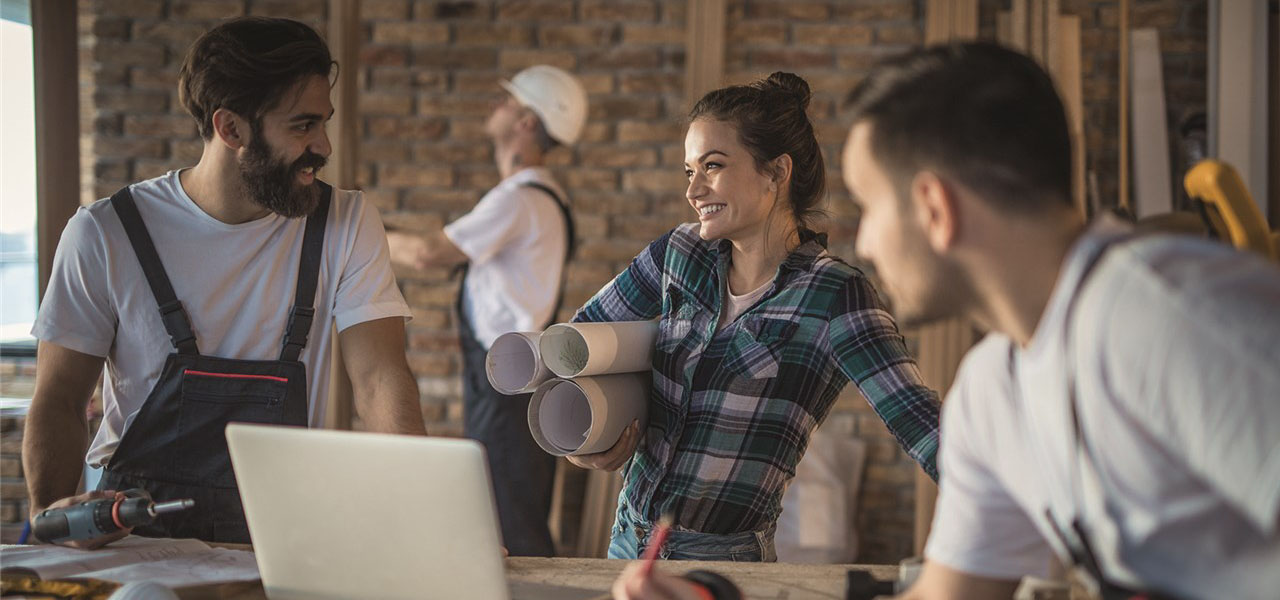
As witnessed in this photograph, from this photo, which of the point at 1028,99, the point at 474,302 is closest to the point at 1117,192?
the point at 474,302

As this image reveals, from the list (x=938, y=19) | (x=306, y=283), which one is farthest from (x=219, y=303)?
(x=938, y=19)

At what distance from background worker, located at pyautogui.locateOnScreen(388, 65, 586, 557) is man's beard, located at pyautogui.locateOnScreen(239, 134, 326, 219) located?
1.53 metres

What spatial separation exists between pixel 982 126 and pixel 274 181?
4.60 feet

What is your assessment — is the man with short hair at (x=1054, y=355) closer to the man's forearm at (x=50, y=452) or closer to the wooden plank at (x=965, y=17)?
the man's forearm at (x=50, y=452)

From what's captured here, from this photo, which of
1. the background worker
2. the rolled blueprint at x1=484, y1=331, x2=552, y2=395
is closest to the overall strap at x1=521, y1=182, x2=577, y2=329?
the background worker

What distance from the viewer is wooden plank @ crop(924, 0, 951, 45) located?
3889 millimetres

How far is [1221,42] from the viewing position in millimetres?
3514

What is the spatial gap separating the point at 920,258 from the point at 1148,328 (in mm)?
254

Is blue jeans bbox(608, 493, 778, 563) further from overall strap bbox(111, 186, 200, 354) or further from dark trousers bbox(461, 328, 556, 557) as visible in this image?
dark trousers bbox(461, 328, 556, 557)

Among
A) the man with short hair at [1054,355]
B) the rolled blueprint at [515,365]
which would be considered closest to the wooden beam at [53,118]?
the rolled blueprint at [515,365]

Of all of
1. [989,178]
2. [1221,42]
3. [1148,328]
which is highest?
[1221,42]

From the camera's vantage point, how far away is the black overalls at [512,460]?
352cm

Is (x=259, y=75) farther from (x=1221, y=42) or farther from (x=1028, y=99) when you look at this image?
(x=1221, y=42)

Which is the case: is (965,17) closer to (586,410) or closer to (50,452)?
(586,410)
